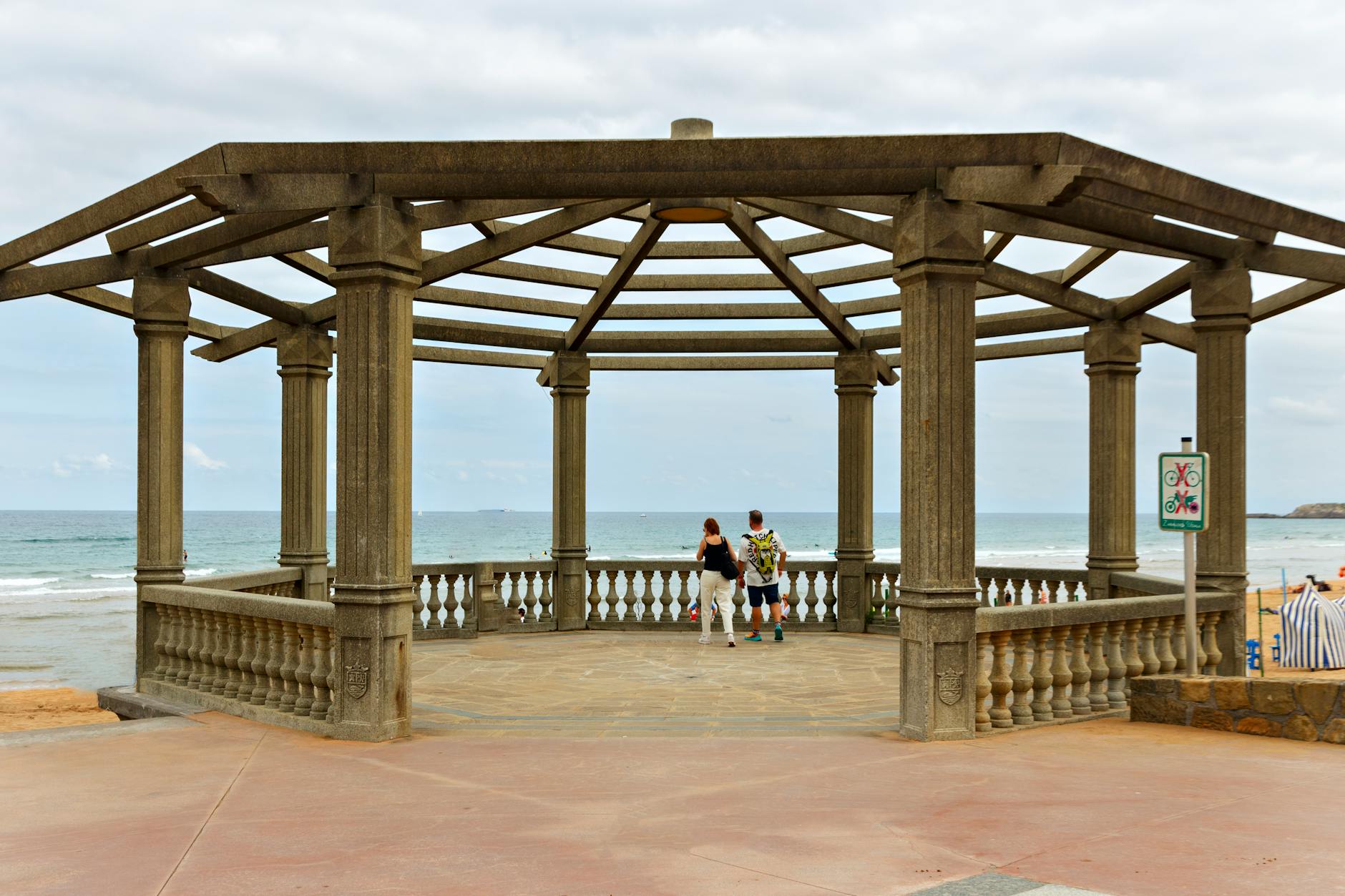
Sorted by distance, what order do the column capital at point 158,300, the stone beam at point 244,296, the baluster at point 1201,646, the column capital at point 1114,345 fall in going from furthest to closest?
the column capital at point 1114,345 < the stone beam at point 244,296 < the column capital at point 158,300 < the baluster at point 1201,646

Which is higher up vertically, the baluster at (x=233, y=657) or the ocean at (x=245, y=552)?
the baluster at (x=233, y=657)

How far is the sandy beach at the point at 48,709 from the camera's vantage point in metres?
11.4

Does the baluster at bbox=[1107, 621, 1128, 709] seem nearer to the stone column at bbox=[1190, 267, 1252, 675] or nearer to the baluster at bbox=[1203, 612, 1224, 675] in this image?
the baluster at bbox=[1203, 612, 1224, 675]

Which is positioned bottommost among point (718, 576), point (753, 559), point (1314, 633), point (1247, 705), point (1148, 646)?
point (1314, 633)

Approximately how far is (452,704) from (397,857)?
13.5 ft

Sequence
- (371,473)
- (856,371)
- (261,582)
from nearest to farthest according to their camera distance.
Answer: (371,473)
(261,582)
(856,371)

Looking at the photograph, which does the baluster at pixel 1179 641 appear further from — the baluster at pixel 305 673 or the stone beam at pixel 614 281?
the baluster at pixel 305 673

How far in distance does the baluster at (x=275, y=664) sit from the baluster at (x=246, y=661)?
0.26m

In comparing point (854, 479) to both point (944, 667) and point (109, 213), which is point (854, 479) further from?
point (109, 213)

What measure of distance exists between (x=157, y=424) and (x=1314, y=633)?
14312 mm

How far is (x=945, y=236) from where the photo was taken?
7090 mm

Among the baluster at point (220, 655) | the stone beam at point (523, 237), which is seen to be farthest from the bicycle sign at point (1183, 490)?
the baluster at point (220, 655)

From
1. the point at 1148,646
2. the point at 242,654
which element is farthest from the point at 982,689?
the point at 242,654

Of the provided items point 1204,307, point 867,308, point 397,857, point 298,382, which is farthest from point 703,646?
point 397,857
